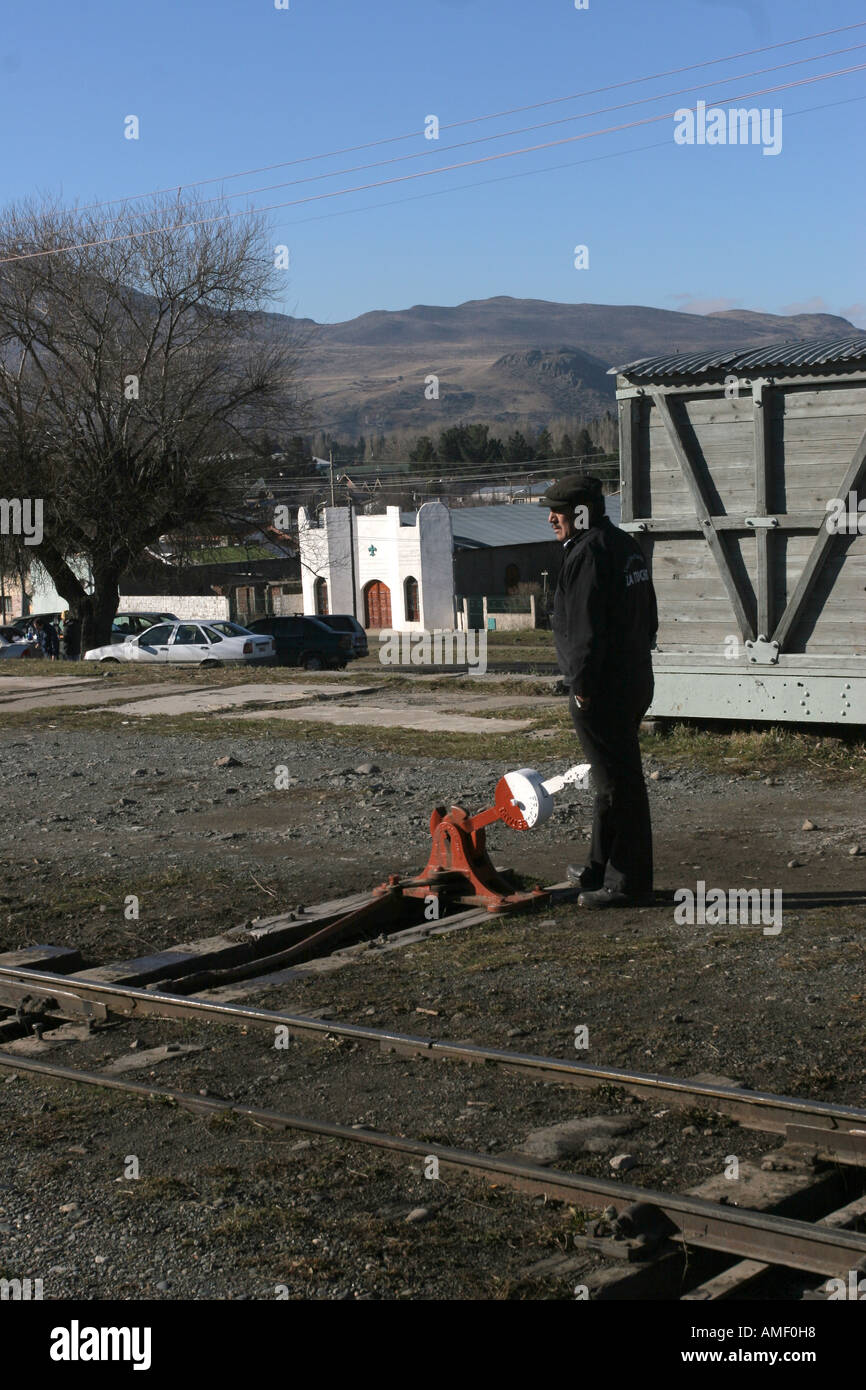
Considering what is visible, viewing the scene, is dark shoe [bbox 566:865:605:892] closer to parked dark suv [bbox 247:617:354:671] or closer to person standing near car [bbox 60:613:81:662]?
parked dark suv [bbox 247:617:354:671]

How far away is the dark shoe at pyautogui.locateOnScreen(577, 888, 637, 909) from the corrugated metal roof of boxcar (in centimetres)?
544

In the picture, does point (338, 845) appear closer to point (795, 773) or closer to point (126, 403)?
point (795, 773)

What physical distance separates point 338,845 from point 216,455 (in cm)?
2942

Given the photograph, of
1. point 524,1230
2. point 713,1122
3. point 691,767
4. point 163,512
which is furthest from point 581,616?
point 163,512

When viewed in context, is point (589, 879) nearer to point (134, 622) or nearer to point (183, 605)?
point (134, 622)

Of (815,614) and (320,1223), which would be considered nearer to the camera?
(320,1223)

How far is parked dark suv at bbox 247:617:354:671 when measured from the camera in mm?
36281

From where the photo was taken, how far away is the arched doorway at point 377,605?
66.1 m

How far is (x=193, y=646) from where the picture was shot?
33969 mm

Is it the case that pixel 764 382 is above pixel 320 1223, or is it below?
above

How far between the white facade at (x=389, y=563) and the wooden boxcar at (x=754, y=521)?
166 ft

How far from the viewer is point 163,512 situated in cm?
3762

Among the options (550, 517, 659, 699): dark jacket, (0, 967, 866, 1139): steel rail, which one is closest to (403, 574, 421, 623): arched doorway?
(550, 517, 659, 699): dark jacket

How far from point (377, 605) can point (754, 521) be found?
5534 centimetres
